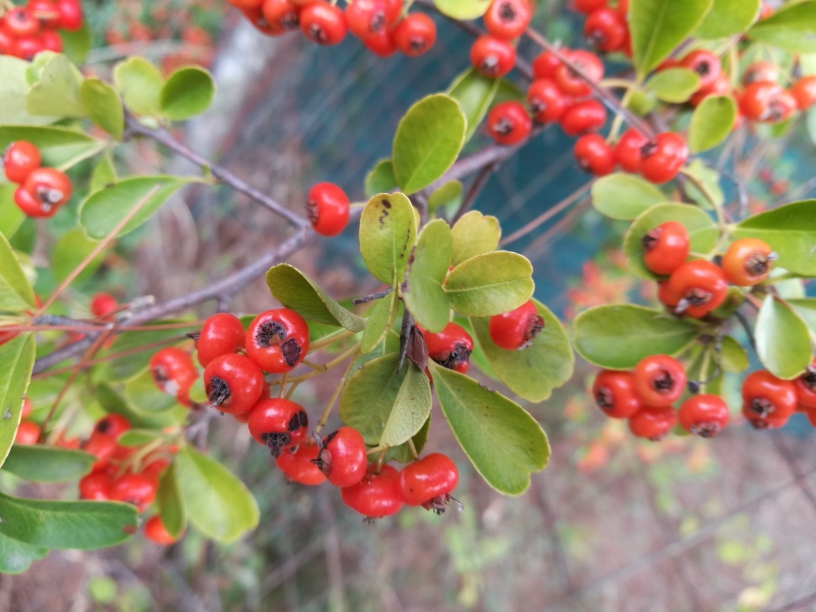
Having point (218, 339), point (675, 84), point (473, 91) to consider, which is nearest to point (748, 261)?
point (675, 84)

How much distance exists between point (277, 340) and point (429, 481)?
14.0 inches

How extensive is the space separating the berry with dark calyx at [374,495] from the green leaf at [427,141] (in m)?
0.65

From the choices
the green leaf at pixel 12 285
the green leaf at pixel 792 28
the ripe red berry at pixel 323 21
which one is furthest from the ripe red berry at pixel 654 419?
the green leaf at pixel 12 285

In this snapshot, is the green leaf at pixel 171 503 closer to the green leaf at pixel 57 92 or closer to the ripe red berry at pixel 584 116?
the green leaf at pixel 57 92

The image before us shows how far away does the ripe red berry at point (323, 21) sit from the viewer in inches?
46.5

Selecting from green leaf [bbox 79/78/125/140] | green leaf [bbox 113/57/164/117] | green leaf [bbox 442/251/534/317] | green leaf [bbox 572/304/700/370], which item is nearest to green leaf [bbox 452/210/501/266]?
green leaf [bbox 442/251/534/317]

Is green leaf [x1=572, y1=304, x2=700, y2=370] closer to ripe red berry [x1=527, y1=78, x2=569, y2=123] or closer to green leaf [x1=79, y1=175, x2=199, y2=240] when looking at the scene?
ripe red berry [x1=527, y1=78, x2=569, y2=123]

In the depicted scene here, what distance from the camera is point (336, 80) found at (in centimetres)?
408

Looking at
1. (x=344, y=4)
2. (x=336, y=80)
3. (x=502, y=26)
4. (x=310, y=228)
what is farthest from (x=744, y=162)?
(x=336, y=80)

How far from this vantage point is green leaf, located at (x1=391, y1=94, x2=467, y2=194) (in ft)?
3.38

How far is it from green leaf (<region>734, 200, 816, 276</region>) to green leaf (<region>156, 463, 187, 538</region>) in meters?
1.58

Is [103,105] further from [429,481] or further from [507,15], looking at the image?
[429,481]

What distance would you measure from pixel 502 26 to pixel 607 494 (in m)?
5.35

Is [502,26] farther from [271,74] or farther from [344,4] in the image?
[271,74]
